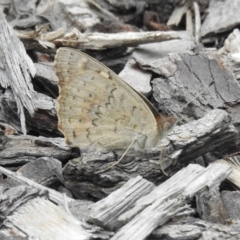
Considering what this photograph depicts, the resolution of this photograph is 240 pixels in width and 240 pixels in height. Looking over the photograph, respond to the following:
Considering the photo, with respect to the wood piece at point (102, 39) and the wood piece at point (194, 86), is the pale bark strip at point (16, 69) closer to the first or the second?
the wood piece at point (102, 39)

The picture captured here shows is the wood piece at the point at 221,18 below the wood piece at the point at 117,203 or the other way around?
the other way around

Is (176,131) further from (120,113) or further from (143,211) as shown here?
(143,211)

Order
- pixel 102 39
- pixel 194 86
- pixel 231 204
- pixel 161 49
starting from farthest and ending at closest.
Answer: pixel 161 49
pixel 102 39
pixel 194 86
pixel 231 204

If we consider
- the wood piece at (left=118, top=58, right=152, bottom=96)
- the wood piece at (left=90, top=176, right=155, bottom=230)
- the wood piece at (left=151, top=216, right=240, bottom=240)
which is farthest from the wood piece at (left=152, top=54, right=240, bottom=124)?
the wood piece at (left=151, top=216, right=240, bottom=240)

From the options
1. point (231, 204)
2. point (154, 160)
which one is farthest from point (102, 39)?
point (231, 204)

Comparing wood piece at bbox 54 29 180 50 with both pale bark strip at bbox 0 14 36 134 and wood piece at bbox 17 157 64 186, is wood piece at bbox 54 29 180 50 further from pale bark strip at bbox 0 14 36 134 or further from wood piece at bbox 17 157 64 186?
wood piece at bbox 17 157 64 186

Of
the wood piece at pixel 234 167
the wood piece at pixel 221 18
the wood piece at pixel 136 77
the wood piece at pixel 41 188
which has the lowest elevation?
the wood piece at pixel 41 188

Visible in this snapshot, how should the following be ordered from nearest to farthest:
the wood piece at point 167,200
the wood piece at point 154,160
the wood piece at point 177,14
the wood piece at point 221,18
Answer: the wood piece at point 167,200
the wood piece at point 154,160
the wood piece at point 221,18
the wood piece at point 177,14

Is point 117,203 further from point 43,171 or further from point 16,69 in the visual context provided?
point 16,69

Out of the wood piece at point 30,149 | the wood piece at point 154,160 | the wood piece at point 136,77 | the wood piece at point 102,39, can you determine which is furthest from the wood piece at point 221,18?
the wood piece at point 30,149
